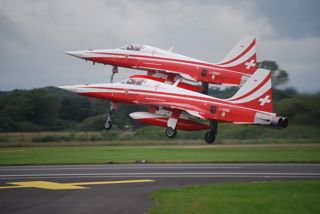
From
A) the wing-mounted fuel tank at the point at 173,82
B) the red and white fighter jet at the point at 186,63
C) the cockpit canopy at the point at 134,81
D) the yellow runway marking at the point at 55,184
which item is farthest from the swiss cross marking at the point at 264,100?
the yellow runway marking at the point at 55,184

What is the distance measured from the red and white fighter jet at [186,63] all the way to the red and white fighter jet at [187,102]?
107 centimetres

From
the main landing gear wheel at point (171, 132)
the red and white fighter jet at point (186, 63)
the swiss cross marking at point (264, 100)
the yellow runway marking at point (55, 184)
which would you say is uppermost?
the red and white fighter jet at point (186, 63)

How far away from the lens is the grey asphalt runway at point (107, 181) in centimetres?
2548

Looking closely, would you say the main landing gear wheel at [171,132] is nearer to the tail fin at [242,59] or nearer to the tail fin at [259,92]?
the tail fin at [259,92]

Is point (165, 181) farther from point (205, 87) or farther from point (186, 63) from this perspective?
point (205, 87)

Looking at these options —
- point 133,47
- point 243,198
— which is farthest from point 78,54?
point 243,198

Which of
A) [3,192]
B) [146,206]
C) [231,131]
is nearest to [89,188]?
[3,192]

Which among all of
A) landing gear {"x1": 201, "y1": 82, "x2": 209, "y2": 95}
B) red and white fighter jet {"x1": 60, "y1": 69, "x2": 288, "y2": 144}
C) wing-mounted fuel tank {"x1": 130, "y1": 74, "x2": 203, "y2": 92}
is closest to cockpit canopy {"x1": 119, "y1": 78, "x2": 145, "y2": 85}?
red and white fighter jet {"x1": 60, "y1": 69, "x2": 288, "y2": 144}

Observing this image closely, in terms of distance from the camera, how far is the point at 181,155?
174ft

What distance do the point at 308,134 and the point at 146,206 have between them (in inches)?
1512

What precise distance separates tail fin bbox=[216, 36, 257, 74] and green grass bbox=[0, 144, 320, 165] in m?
7.71

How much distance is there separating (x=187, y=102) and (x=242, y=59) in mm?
5498

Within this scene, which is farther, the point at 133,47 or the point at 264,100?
the point at 133,47

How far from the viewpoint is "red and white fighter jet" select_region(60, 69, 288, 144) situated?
40188 mm
